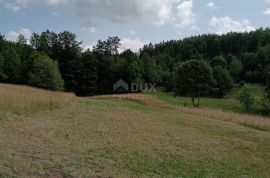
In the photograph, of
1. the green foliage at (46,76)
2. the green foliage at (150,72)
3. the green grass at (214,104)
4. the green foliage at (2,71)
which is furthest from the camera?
the green foliage at (150,72)

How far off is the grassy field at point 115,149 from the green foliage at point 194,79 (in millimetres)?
33009

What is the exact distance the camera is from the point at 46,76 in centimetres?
6975

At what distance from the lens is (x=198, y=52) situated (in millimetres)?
132875

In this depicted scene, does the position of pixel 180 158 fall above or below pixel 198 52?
below

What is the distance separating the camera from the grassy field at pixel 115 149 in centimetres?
995

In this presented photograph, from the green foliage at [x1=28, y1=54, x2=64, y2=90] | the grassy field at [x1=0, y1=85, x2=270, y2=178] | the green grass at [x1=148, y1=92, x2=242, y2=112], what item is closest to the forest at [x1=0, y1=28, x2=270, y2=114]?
the green foliage at [x1=28, y1=54, x2=64, y2=90]

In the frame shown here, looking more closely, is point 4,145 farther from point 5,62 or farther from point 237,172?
point 5,62

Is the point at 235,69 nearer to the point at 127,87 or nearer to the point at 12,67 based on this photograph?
the point at 127,87

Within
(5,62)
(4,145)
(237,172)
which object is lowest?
(237,172)

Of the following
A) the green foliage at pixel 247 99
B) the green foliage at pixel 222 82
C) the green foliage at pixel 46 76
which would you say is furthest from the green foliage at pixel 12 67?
the green foliage at pixel 222 82

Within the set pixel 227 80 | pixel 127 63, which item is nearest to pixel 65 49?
pixel 127 63

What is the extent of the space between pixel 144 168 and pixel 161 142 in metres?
4.20

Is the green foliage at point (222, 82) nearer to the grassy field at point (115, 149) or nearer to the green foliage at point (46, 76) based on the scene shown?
the green foliage at point (46, 76)

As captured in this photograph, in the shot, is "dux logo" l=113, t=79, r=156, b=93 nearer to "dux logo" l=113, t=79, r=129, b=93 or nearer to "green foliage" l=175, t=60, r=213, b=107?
"dux logo" l=113, t=79, r=129, b=93
